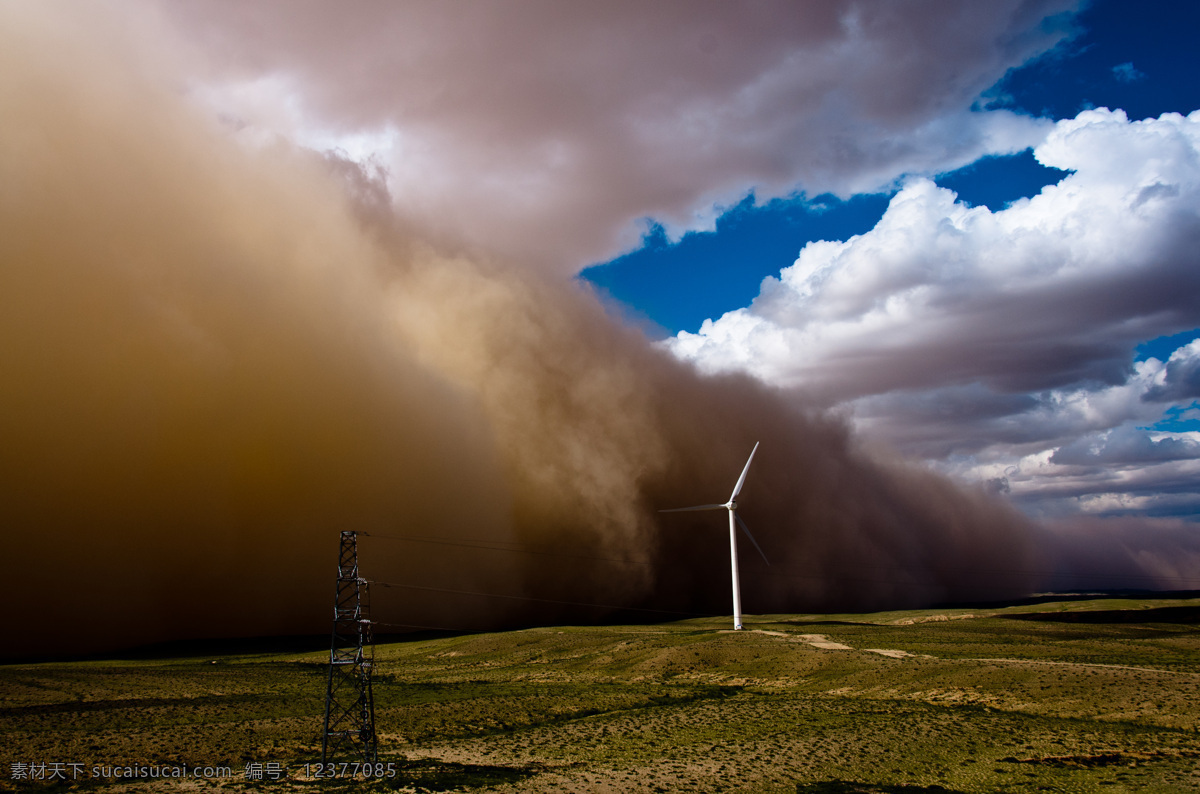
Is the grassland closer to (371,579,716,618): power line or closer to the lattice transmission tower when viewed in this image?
the lattice transmission tower

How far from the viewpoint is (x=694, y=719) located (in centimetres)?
5147

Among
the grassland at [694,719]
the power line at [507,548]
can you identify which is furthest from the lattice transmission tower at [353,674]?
the power line at [507,548]

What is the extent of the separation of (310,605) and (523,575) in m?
45.8

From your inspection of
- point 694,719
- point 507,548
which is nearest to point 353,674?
point 694,719

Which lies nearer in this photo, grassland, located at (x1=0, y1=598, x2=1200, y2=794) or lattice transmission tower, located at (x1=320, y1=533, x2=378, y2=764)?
lattice transmission tower, located at (x1=320, y1=533, x2=378, y2=764)

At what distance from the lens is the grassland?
37.5 meters

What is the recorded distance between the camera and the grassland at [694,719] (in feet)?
123

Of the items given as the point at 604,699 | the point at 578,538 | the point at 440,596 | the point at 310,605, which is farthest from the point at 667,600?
the point at 604,699

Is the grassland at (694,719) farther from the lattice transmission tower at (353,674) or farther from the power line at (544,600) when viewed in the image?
the power line at (544,600)

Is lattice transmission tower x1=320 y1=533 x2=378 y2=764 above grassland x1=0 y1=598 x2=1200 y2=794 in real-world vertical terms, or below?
above

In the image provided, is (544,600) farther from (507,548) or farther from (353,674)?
(353,674)

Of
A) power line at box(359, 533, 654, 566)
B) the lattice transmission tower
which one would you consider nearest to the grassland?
the lattice transmission tower

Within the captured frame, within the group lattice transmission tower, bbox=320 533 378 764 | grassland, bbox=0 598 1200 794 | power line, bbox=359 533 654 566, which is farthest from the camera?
power line, bbox=359 533 654 566

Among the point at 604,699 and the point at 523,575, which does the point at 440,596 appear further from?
the point at 604,699
